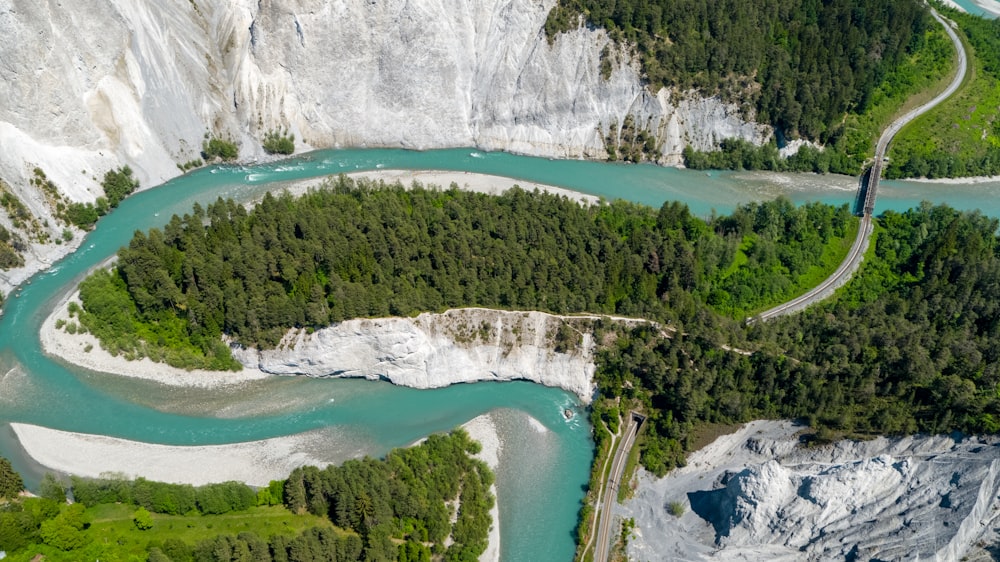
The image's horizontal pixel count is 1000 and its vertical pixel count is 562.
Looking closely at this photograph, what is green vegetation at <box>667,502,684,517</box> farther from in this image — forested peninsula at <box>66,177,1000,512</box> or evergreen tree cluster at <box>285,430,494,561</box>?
evergreen tree cluster at <box>285,430,494,561</box>

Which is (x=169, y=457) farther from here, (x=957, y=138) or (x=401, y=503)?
(x=957, y=138)

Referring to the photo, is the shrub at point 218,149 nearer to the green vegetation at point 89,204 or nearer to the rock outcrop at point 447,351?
the green vegetation at point 89,204

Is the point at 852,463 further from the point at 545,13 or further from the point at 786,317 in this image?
the point at 545,13

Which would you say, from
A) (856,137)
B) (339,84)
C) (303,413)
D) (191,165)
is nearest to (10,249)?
(191,165)

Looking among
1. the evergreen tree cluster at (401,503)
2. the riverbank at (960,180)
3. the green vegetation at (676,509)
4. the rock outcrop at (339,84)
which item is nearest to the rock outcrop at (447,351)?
the evergreen tree cluster at (401,503)

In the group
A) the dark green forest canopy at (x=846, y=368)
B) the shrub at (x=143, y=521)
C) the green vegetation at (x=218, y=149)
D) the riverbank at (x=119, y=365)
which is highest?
the green vegetation at (x=218, y=149)
